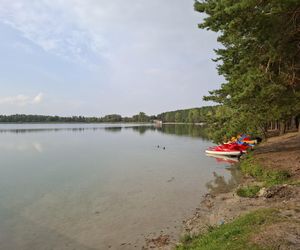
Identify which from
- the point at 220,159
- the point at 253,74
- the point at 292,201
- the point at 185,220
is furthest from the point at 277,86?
the point at 220,159

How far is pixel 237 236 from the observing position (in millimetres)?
6852

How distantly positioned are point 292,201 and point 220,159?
1997 cm

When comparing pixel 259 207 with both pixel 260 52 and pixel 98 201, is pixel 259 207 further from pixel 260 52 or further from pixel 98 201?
pixel 98 201

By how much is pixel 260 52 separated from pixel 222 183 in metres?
9.09

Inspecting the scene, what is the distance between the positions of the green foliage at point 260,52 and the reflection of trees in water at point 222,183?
4.38 m

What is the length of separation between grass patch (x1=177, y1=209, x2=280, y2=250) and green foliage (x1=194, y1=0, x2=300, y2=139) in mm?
6560

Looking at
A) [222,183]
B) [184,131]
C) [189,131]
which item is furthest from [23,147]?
[184,131]

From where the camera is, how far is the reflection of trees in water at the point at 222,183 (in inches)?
646

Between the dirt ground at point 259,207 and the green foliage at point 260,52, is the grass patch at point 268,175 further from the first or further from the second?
the green foliage at point 260,52

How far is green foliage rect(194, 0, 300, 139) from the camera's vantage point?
36.0 feet

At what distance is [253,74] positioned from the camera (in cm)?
1252

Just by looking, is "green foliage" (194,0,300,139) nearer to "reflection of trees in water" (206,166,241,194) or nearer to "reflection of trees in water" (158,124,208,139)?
"reflection of trees in water" (206,166,241,194)

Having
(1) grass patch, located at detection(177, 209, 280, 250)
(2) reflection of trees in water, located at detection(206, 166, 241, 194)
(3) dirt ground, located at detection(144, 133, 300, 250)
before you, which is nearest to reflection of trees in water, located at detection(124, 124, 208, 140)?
(2) reflection of trees in water, located at detection(206, 166, 241, 194)

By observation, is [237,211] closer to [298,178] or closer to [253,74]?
[298,178]
